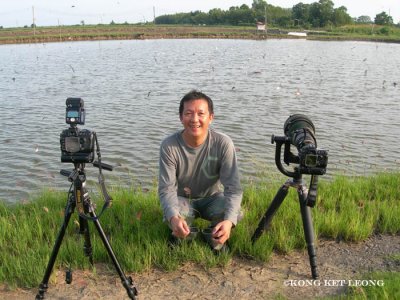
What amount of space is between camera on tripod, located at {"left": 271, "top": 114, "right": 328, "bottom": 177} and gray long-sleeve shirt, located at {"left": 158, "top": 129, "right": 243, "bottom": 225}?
0.45 metres

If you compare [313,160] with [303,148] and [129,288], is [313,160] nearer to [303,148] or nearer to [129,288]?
[303,148]

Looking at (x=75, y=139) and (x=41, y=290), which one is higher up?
(x=75, y=139)

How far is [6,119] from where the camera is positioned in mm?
10828

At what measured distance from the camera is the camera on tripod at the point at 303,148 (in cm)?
282

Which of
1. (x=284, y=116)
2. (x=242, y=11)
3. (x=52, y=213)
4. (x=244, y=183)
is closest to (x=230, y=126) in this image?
(x=284, y=116)

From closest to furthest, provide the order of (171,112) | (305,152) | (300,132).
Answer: (305,152) < (300,132) < (171,112)

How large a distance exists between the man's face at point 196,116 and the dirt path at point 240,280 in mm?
1121

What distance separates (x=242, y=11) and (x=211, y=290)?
109 metres

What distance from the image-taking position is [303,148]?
285 cm

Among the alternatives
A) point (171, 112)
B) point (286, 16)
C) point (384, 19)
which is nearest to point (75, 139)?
point (171, 112)

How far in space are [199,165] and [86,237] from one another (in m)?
1.10

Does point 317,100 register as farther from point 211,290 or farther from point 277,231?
point 211,290

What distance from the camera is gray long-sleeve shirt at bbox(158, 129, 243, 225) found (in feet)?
11.5

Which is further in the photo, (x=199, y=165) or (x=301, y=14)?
(x=301, y=14)
